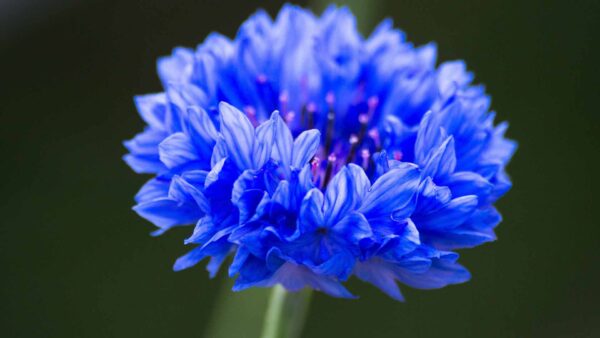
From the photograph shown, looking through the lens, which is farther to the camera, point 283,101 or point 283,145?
point 283,101

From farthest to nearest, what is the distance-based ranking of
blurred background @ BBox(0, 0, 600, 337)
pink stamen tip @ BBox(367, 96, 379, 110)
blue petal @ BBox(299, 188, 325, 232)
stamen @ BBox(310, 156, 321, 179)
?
blurred background @ BBox(0, 0, 600, 337) < pink stamen tip @ BBox(367, 96, 379, 110) < stamen @ BBox(310, 156, 321, 179) < blue petal @ BBox(299, 188, 325, 232)

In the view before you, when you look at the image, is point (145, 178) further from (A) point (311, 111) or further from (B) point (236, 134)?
(B) point (236, 134)

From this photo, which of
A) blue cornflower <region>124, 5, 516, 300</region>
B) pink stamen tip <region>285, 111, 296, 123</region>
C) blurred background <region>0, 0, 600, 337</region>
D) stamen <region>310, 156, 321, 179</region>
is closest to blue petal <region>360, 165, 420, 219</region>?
blue cornflower <region>124, 5, 516, 300</region>

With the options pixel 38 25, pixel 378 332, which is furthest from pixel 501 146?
pixel 38 25

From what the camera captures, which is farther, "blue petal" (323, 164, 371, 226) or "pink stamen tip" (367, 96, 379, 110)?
"pink stamen tip" (367, 96, 379, 110)

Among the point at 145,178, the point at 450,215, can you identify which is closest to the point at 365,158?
the point at 450,215

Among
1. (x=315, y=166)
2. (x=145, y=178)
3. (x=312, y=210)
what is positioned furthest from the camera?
(x=145, y=178)

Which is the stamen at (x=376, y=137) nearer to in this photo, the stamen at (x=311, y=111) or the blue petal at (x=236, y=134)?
the stamen at (x=311, y=111)

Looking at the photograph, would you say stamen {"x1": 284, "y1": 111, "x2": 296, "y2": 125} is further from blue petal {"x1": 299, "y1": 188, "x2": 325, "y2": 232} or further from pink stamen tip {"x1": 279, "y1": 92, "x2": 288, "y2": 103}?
blue petal {"x1": 299, "y1": 188, "x2": 325, "y2": 232}
